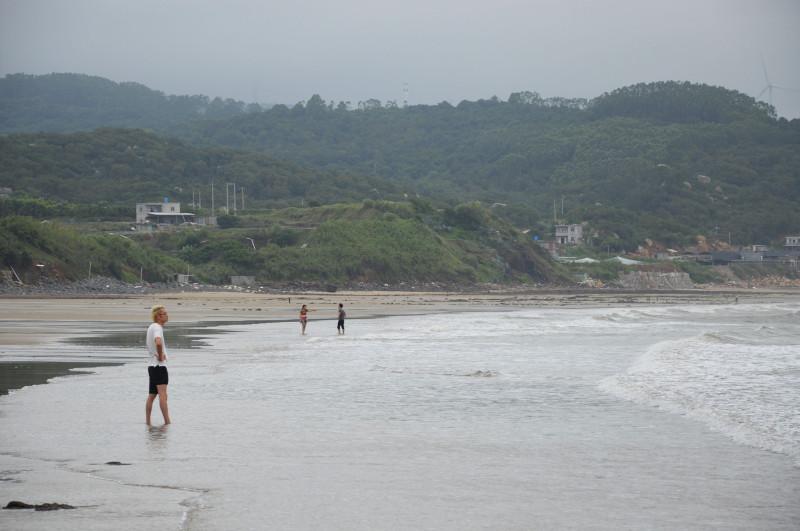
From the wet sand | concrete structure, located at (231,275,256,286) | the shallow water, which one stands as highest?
concrete structure, located at (231,275,256,286)

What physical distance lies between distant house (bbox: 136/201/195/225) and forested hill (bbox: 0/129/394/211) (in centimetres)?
1736

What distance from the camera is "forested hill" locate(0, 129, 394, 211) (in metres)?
111

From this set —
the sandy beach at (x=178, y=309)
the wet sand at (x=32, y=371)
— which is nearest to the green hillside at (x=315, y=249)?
the sandy beach at (x=178, y=309)

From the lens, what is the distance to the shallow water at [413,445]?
7.78 meters

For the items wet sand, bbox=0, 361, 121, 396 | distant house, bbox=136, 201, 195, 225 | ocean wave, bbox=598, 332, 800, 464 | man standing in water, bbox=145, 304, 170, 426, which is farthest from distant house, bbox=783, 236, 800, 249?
man standing in water, bbox=145, 304, 170, 426

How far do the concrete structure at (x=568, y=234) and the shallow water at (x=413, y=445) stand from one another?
107255 millimetres

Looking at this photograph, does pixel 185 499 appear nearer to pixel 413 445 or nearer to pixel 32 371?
pixel 413 445

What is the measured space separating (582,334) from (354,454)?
2251cm

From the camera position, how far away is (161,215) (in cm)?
8644

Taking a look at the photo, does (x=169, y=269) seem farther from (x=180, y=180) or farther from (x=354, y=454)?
(x=180, y=180)

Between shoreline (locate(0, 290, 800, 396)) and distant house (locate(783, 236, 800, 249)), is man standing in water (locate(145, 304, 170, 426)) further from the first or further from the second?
distant house (locate(783, 236, 800, 249))

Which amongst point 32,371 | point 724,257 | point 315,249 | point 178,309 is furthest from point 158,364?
point 724,257

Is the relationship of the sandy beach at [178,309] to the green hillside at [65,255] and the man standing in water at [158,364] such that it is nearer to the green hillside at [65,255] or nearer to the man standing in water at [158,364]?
the green hillside at [65,255]

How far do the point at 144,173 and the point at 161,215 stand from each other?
1629 inches
